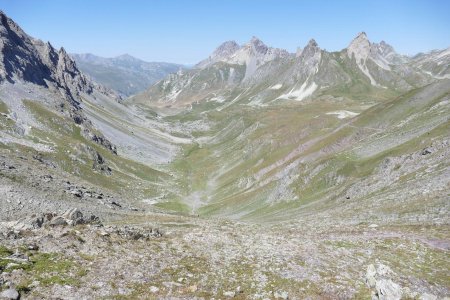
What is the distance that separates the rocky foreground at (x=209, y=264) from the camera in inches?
936

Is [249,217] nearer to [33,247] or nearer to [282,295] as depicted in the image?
[282,295]

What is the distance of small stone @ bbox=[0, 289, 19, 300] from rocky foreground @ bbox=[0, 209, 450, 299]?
5 centimetres

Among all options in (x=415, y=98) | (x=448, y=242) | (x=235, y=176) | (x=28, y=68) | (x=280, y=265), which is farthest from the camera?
(x=28, y=68)

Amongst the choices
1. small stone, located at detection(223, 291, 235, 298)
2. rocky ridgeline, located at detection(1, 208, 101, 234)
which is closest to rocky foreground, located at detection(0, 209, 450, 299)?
small stone, located at detection(223, 291, 235, 298)

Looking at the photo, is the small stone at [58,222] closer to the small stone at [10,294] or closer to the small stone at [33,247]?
the small stone at [33,247]

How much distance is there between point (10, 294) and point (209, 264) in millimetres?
14458

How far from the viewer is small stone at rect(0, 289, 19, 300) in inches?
803

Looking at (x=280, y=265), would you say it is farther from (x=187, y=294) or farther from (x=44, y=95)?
(x=44, y=95)

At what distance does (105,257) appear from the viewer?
28531 millimetres

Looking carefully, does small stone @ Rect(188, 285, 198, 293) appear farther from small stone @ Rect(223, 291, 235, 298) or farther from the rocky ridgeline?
the rocky ridgeline

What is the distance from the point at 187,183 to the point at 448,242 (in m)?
113

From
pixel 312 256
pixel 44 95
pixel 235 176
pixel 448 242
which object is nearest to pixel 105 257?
pixel 312 256

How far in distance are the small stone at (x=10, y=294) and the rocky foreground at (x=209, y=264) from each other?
0.05m

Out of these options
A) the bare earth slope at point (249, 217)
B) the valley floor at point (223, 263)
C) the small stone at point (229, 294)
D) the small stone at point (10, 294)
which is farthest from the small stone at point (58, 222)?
the small stone at point (229, 294)
